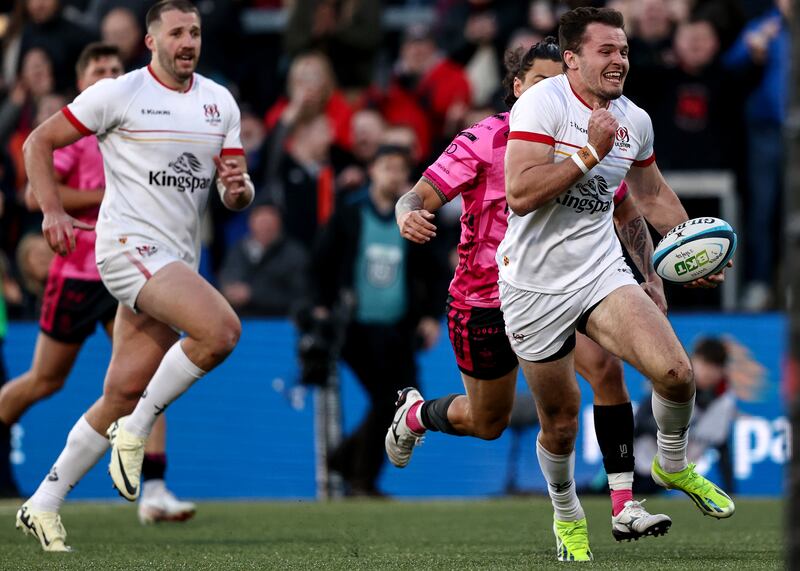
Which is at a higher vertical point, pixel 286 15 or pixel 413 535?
pixel 286 15

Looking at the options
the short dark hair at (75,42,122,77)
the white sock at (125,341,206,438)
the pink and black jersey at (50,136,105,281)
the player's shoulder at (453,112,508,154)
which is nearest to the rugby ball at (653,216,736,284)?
the player's shoulder at (453,112,508,154)

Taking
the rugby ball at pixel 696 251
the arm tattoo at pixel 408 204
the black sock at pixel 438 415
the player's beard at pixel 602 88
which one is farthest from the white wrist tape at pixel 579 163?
the black sock at pixel 438 415

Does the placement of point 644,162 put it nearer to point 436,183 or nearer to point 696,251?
point 696,251

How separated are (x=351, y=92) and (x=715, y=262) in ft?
30.1

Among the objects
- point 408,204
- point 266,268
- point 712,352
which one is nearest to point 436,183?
point 408,204

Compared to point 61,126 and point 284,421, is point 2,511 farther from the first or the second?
point 61,126

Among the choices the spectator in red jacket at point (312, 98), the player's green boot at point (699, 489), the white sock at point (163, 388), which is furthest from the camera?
the spectator in red jacket at point (312, 98)

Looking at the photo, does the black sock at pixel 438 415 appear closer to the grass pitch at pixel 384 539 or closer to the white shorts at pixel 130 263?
the grass pitch at pixel 384 539

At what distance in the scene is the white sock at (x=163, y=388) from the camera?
24.6ft

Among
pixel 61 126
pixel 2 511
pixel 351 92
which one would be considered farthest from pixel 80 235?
pixel 351 92

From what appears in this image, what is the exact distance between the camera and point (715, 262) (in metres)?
6.51

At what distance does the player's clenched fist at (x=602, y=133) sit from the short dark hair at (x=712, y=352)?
602 centimetres

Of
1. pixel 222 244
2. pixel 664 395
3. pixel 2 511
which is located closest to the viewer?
pixel 664 395

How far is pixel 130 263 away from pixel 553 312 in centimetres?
245
